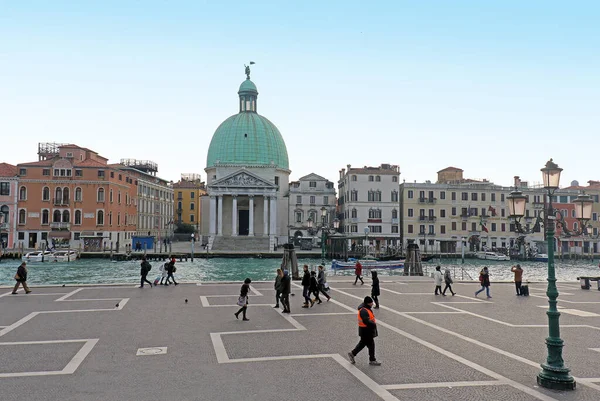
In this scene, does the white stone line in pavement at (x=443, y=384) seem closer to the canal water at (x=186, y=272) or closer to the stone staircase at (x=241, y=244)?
the canal water at (x=186, y=272)

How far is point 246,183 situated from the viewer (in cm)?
8306

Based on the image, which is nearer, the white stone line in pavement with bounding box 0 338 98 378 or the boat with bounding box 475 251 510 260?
the white stone line in pavement with bounding box 0 338 98 378

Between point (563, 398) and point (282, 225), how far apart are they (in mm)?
81961

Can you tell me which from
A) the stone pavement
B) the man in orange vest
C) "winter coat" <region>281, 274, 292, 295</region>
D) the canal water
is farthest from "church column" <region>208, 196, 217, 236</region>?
the man in orange vest

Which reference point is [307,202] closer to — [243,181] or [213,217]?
[243,181]

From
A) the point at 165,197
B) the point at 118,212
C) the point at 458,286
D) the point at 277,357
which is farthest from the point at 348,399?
the point at 165,197

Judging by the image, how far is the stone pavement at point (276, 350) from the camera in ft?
30.3

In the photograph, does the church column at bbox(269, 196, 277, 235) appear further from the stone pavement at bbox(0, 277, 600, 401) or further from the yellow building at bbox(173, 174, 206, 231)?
the stone pavement at bbox(0, 277, 600, 401)

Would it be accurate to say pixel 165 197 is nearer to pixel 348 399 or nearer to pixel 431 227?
pixel 431 227

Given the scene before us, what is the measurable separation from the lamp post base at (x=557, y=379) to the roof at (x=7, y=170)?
7205 cm

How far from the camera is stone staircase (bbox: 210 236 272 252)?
74.8 m

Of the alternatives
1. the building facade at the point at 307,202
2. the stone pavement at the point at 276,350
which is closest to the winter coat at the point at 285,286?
the stone pavement at the point at 276,350

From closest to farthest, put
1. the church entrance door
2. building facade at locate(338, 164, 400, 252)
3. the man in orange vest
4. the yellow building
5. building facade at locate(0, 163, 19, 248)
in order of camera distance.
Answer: the man in orange vest, building facade at locate(0, 163, 19, 248), building facade at locate(338, 164, 400, 252), the church entrance door, the yellow building

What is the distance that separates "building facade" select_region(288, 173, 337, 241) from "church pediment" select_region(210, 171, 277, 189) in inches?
193
